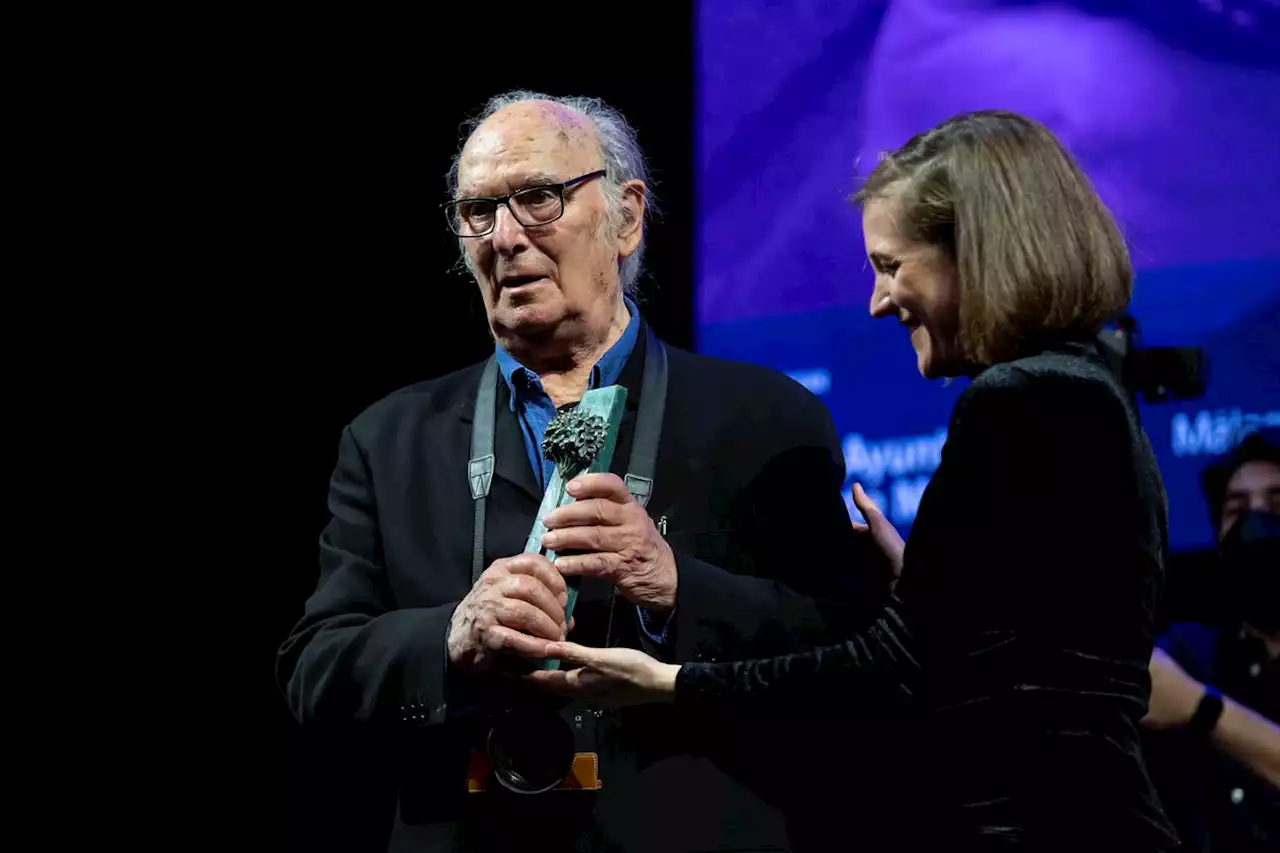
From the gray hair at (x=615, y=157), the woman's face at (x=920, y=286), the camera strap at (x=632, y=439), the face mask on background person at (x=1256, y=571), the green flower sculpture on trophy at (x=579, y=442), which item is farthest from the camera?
the face mask on background person at (x=1256, y=571)

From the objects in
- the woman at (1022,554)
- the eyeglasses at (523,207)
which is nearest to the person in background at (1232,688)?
the woman at (1022,554)

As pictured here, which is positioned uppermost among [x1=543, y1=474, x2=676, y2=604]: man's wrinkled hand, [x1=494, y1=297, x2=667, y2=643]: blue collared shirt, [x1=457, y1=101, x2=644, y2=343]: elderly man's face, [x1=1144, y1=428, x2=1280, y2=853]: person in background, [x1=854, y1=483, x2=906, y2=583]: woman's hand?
[x1=457, y1=101, x2=644, y2=343]: elderly man's face

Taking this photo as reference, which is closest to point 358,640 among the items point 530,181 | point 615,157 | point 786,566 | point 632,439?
point 632,439

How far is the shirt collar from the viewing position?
7.77 ft

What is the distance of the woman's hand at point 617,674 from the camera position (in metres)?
1.90

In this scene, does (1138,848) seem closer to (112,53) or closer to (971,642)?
(971,642)

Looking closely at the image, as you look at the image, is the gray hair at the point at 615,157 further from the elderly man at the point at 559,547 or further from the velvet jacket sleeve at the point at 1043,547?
the velvet jacket sleeve at the point at 1043,547

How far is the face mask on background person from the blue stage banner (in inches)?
5.4

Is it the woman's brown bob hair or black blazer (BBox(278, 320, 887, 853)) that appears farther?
black blazer (BBox(278, 320, 887, 853))

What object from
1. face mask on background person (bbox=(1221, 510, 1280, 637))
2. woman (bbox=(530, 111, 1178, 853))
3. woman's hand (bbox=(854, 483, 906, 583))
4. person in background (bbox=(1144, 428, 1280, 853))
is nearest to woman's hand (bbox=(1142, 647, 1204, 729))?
person in background (bbox=(1144, 428, 1280, 853))

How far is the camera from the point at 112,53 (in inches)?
162

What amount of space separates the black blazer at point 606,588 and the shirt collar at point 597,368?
2 cm

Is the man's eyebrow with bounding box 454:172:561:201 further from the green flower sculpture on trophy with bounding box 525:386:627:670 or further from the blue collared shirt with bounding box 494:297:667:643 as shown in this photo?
the green flower sculpture on trophy with bounding box 525:386:627:670

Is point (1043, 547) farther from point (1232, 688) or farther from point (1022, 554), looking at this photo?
point (1232, 688)
